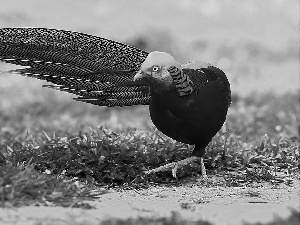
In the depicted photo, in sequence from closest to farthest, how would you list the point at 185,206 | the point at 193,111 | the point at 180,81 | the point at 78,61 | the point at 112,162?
1. the point at 185,206
2. the point at 180,81
3. the point at 193,111
4. the point at 78,61
5. the point at 112,162

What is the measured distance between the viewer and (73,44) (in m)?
5.30

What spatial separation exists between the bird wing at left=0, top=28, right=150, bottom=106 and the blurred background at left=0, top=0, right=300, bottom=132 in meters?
6.18

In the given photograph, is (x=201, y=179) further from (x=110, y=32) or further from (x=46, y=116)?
(x=110, y=32)

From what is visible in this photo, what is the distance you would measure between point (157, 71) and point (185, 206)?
977 millimetres

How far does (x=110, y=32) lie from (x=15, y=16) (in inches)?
88.4

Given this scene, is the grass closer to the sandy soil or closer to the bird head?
the sandy soil

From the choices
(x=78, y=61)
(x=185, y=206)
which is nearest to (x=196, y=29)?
(x=78, y=61)

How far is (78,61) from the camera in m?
5.28

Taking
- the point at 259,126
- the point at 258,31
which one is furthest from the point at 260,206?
the point at 258,31

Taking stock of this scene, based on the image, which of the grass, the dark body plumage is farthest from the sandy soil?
the dark body plumage

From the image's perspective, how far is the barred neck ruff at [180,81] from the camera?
184 inches

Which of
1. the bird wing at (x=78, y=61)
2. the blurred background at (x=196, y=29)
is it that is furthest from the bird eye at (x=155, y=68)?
the blurred background at (x=196, y=29)

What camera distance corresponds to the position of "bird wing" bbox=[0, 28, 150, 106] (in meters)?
5.13

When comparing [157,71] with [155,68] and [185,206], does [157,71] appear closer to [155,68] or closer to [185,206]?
[155,68]
